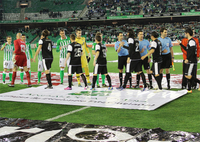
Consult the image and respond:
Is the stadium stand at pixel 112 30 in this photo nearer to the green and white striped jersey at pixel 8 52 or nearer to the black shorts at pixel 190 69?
the green and white striped jersey at pixel 8 52

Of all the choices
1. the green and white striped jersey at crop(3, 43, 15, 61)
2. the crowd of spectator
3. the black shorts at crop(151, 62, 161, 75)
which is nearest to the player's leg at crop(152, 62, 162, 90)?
the black shorts at crop(151, 62, 161, 75)

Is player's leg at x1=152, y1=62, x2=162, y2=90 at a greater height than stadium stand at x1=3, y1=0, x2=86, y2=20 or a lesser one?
lesser

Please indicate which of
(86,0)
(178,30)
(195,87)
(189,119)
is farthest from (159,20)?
(189,119)

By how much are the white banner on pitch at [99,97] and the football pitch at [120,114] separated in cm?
27

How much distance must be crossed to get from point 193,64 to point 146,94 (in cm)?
168

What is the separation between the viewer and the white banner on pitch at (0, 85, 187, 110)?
267 inches

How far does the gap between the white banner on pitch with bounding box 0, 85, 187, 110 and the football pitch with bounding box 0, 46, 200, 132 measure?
0.27m

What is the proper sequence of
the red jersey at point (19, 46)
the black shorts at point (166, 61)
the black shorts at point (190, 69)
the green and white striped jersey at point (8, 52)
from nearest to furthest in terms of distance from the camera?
the black shorts at point (190, 69) < the black shorts at point (166, 61) < the red jersey at point (19, 46) < the green and white striped jersey at point (8, 52)

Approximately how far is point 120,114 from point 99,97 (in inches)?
68.4

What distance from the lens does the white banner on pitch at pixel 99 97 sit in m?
6.79

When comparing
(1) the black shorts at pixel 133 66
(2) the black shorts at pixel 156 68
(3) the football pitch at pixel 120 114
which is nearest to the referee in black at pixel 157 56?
(2) the black shorts at pixel 156 68

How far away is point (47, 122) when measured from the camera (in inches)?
209

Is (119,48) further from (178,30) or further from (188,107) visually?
(178,30)

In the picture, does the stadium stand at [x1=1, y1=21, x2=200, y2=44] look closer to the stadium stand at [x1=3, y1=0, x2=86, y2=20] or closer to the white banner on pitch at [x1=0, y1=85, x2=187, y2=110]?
the stadium stand at [x1=3, y1=0, x2=86, y2=20]
